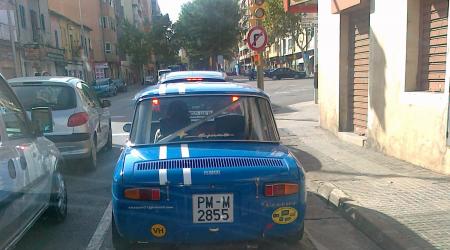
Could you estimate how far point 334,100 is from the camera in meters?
11.2

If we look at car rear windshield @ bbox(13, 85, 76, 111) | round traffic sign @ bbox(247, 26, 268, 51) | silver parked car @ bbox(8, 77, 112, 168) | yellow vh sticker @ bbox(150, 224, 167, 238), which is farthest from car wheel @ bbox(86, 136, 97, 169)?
round traffic sign @ bbox(247, 26, 268, 51)

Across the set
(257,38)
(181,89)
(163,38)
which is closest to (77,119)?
(181,89)

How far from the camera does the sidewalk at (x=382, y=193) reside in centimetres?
452

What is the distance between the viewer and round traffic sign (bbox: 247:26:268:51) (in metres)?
11.5

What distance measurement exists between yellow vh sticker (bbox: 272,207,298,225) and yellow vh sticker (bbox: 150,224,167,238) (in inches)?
34.4

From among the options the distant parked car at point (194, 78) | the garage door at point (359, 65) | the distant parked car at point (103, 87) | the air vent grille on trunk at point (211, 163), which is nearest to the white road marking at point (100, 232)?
the air vent grille on trunk at point (211, 163)

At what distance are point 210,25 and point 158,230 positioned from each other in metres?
51.0

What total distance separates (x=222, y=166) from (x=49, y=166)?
2302mm

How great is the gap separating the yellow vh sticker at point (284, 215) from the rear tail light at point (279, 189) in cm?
13

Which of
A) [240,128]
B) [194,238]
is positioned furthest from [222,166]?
[240,128]

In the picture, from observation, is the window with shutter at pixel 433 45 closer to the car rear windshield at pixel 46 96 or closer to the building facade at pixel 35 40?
the car rear windshield at pixel 46 96

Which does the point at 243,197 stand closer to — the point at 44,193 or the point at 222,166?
the point at 222,166

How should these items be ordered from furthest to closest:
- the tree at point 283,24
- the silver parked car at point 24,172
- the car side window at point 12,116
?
1. the tree at point 283,24
2. the car side window at point 12,116
3. the silver parked car at point 24,172

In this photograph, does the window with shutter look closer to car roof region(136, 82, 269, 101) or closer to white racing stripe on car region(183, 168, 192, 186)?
car roof region(136, 82, 269, 101)
